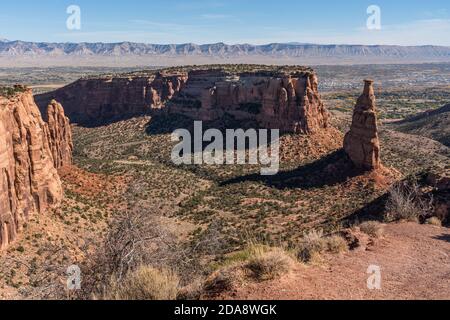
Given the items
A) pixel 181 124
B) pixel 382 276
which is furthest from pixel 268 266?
pixel 181 124

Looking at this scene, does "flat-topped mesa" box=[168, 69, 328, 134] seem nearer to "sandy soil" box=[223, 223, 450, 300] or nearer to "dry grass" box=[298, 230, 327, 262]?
"sandy soil" box=[223, 223, 450, 300]

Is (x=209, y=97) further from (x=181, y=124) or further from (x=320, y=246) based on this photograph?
(x=320, y=246)

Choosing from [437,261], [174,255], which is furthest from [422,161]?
[174,255]

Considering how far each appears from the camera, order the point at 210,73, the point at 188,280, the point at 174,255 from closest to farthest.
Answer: the point at 188,280 < the point at 174,255 < the point at 210,73

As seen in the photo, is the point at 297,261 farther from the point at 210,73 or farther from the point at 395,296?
the point at 210,73

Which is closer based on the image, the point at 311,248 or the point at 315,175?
the point at 311,248

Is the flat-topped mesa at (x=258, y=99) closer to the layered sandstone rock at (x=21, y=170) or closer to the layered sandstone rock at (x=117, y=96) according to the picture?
the layered sandstone rock at (x=117, y=96)

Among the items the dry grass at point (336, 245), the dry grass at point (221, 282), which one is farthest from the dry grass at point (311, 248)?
the dry grass at point (221, 282)
